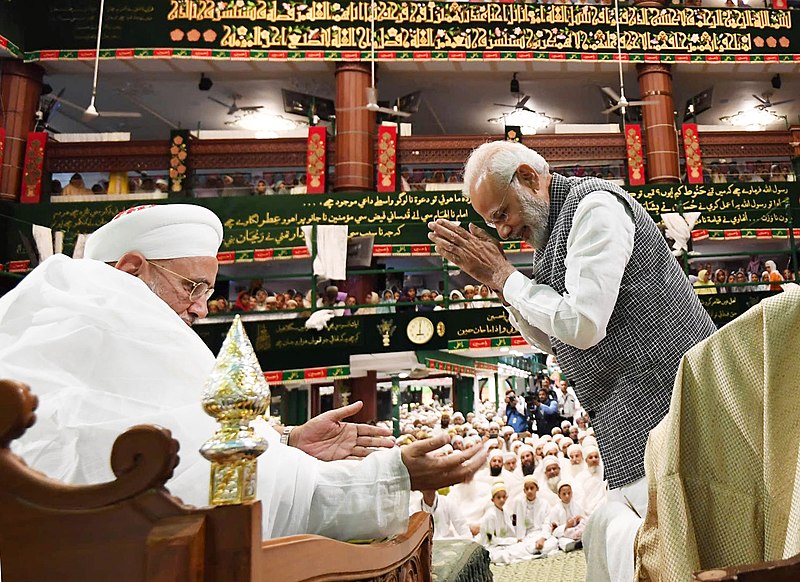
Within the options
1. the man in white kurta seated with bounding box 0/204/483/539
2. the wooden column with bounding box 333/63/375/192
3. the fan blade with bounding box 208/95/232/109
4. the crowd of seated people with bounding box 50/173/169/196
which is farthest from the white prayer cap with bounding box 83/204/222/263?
the fan blade with bounding box 208/95/232/109

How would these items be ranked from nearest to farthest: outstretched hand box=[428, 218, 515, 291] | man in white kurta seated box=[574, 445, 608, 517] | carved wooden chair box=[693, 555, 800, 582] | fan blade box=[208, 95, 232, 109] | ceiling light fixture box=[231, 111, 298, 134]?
1. carved wooden chair box=[693, 555, 800, 582]
2. outstretched hand box=[428, 218, 515, 291]
3. man in white kurta seated box=[574, 445, 608, 517]
4. fan blade box=[208, 95, 232, 109]
5. ceiling light fixture box=[231, 111, 298, 134]

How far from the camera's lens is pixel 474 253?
1756 millimetres

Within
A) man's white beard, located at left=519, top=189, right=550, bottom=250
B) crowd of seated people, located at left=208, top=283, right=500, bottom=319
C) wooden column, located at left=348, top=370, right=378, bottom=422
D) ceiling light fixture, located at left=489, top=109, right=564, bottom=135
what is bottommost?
wooden column, located at left=348, top=370, right=378, bottom=422

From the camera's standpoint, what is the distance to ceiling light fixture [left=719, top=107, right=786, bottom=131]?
38.6 feet

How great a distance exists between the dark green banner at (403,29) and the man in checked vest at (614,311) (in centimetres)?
813

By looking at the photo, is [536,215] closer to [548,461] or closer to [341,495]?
[341,495]

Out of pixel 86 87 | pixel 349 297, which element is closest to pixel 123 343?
pixel 349 297

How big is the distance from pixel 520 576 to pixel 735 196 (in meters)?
6.58

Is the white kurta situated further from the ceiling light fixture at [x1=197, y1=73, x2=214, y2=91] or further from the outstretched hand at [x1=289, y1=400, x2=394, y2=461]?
the ceiling light fixture at [x1=197, y1=73, x2=214, y2=91]

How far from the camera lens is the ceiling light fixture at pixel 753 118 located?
38.6 feet

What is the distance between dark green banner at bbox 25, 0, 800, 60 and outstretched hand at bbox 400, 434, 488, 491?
8879mm

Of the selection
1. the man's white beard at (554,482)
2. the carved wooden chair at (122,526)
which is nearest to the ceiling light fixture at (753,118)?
the man's white beard at (554,482)

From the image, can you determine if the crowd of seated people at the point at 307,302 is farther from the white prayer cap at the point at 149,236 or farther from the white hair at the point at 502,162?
the white prayer cap at the point at 149,236

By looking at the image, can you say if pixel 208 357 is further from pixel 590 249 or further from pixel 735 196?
pixel 735 196
